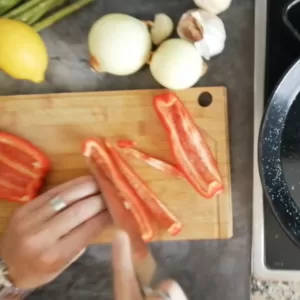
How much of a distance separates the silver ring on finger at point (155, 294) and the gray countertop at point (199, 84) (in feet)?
0.32

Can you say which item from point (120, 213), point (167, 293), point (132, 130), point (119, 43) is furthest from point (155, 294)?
point (119, 43)

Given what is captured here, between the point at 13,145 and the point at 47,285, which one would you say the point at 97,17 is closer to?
the point at 13,145

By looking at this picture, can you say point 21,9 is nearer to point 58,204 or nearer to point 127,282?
point 58,204

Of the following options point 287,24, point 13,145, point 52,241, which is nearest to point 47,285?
point 52,241

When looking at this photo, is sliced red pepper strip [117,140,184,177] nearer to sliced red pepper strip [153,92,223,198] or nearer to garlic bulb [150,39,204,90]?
sliced red pepper strip [153,92,223,198]

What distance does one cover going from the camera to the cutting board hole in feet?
3.15

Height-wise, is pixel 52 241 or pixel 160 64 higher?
pixel 160 64

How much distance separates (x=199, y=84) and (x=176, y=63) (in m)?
0.09

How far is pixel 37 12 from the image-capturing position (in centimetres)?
96

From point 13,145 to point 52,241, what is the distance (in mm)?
180

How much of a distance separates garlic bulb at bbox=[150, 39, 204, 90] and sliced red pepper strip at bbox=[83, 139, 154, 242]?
157mm

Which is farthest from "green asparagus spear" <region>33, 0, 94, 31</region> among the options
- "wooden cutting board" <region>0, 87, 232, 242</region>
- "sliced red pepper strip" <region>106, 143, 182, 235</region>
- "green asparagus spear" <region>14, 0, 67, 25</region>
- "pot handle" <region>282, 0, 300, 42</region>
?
"pot handle" <region>282, 0, 300, 42</region>

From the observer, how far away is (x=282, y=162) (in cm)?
93

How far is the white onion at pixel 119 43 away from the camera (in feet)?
2.96
